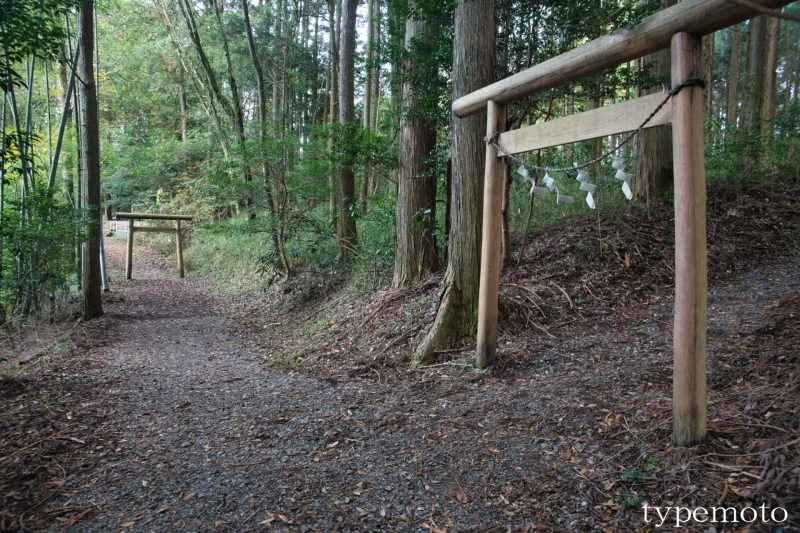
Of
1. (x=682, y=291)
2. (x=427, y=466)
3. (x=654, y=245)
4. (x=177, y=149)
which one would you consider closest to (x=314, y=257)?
(x=654, y=245)

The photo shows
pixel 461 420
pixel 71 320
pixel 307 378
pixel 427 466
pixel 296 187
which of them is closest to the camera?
pixel 427 466

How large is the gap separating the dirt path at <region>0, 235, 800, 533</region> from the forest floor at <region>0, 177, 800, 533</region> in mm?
17

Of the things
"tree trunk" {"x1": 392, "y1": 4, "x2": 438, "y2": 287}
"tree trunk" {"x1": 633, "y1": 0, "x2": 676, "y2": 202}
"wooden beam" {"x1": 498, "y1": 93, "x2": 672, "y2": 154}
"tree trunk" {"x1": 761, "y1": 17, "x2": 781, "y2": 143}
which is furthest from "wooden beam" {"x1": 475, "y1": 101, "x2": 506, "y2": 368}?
"tree trunk" {"x1": 761, "y1": 17, "x2": 781, "y2": 143}

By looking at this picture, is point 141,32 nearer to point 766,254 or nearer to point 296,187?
point 296,187

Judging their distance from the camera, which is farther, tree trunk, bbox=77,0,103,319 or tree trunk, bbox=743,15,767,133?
tree trunk, bbox=743,15,767,133

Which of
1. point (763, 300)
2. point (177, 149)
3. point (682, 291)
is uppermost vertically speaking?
point (177, 149)

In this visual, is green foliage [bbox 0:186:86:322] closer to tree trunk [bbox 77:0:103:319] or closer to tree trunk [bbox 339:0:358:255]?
tree trunk [bbox 77:0:103:319]

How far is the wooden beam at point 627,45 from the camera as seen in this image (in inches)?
95.1

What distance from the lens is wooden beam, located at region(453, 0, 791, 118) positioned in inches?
95.1

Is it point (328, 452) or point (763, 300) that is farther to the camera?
point (763, 300)

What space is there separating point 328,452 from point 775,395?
280cm

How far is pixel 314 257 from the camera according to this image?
945 cm

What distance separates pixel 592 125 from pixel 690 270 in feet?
4.25

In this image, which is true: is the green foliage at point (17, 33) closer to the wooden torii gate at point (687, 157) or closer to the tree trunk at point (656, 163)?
the wooden torii gate at point (687, 157)
